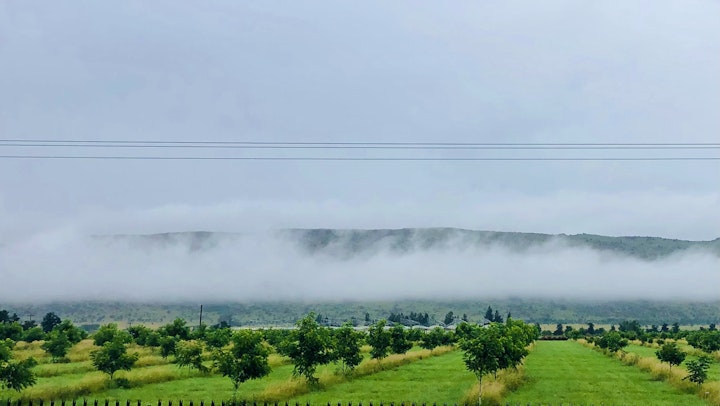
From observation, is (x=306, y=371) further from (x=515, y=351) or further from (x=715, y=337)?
(x=715, y=337)

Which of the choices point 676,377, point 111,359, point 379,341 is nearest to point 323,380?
point 111,359

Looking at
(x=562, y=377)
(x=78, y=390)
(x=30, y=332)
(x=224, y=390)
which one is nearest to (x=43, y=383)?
(x=78, y=390)

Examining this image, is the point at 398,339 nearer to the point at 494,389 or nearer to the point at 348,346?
the point at 348,346

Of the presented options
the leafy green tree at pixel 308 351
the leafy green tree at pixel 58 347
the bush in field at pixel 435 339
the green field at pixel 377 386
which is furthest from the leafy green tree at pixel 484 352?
the bush in field at pixel 435 339

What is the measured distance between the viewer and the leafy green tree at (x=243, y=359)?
121 ft

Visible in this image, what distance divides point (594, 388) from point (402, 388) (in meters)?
15.4

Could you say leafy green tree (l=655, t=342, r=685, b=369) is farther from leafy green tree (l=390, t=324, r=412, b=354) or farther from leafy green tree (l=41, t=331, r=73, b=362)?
leafy green tree (l=41, t=331, r=73, b=362)

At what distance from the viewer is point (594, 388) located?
46438 millimetres

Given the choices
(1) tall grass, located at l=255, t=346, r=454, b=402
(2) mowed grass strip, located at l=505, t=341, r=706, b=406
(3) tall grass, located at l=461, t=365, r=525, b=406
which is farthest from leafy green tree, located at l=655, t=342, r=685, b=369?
(1) tall grass, located at l=255, t=346, r=454, b=402

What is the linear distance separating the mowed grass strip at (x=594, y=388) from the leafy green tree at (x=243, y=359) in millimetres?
16800

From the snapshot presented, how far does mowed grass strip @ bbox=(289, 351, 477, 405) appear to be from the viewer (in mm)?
39062

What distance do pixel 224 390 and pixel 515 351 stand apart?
2146cm

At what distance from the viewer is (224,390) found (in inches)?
1674

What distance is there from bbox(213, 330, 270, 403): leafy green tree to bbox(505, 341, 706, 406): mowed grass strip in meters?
16.8
